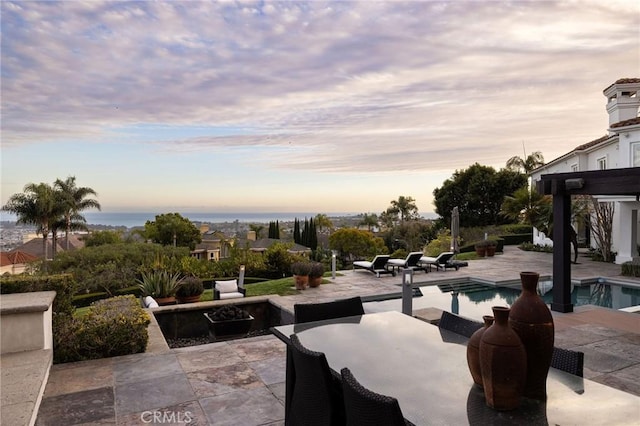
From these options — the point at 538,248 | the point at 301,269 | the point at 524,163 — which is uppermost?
the point at 524,163

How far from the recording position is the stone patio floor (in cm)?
363

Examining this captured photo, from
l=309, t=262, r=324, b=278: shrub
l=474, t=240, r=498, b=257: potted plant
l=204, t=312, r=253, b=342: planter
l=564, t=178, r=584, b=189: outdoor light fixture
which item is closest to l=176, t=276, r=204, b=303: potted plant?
l=204, t=312, r=253, b=342: planter

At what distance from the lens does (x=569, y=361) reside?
8.13ft

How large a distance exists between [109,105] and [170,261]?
16.9 feet

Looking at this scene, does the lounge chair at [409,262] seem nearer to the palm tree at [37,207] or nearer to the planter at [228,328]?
the planter at [228,328]

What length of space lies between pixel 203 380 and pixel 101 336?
61.7 inches

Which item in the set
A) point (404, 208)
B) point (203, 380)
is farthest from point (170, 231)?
point (203, 380)

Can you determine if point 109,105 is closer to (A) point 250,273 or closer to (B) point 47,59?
(B) point 47,59

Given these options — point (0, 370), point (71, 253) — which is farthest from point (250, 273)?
point (0, 370)

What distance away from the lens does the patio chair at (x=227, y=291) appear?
917cm

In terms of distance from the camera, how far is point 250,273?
13953 mm

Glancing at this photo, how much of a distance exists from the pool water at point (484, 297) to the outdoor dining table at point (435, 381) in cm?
549

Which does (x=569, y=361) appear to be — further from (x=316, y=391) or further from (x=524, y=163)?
(x=524, y=163)

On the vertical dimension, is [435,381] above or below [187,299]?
above
